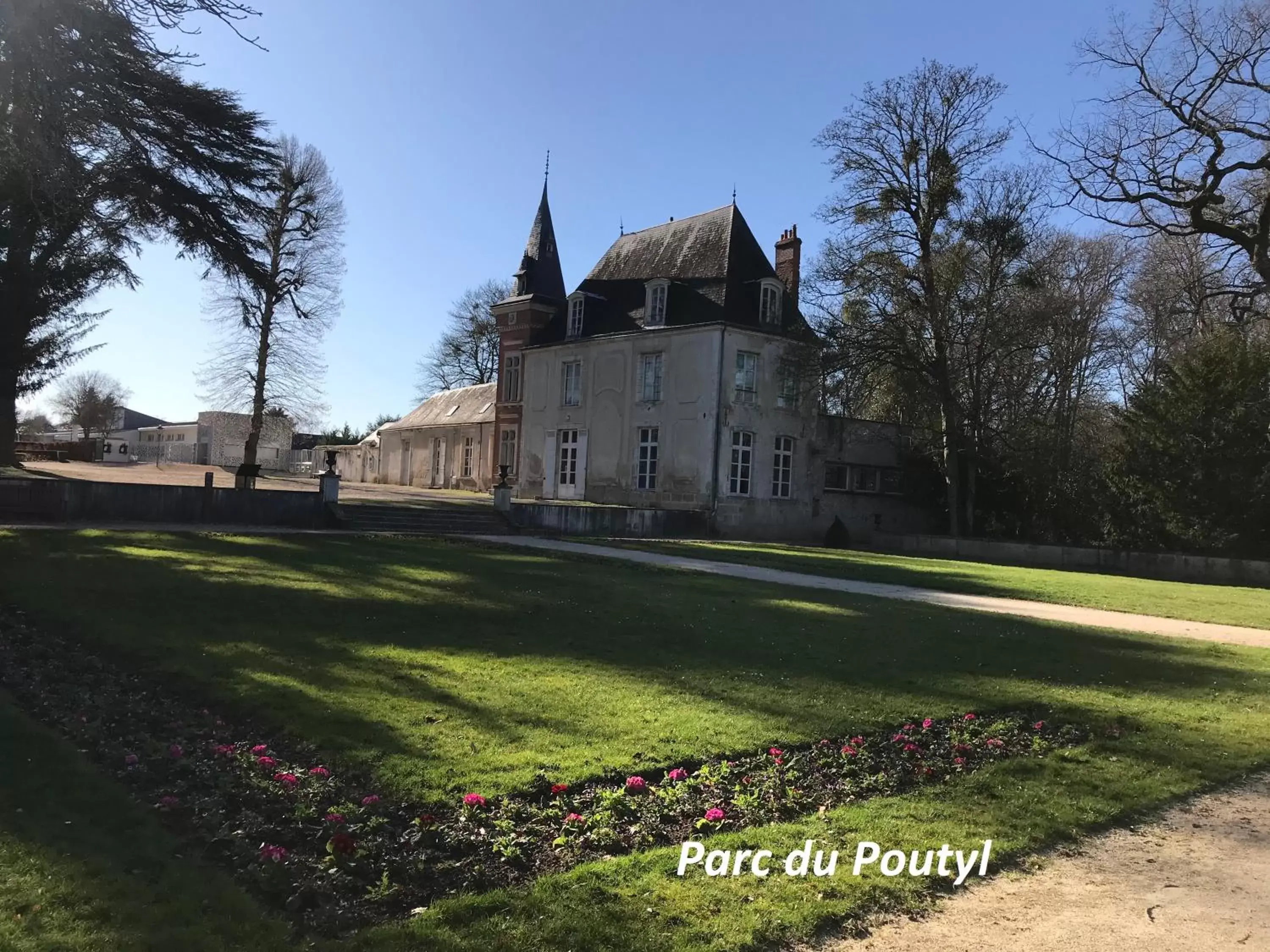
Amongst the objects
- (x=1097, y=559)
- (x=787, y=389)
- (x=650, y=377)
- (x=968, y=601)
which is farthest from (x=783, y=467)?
(x=968, y=601)

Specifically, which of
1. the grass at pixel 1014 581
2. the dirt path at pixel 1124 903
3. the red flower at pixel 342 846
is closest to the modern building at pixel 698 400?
the grass at pixel 1014 581

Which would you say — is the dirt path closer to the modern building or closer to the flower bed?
the flower bed

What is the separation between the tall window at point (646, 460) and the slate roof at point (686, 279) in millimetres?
3753

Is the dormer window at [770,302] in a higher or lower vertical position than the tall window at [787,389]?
higher

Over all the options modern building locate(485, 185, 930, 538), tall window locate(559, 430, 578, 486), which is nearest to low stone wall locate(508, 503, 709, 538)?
modern building locate(485, 185, 930, 538)

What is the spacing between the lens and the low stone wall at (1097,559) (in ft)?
74.2

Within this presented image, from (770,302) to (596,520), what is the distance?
11.0m

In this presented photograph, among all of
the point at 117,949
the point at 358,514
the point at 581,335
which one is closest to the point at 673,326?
the point at 581,335

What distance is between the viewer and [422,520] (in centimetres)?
2217

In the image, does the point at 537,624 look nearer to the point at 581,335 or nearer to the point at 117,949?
the point at 117,949

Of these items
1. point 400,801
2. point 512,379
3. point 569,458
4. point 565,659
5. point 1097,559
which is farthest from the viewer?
point 512,379

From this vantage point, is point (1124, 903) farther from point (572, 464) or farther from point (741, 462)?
point (572, 464)

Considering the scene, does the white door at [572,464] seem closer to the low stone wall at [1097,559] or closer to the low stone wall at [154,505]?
the low stone wall at [1097,559]

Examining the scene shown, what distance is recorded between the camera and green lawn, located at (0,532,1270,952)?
3.33 metres
